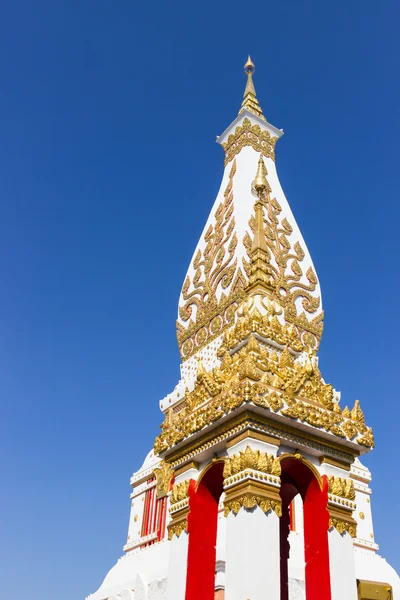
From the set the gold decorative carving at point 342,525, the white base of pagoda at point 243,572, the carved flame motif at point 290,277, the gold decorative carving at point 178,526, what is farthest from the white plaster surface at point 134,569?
the gold decorative carving at point 342,525

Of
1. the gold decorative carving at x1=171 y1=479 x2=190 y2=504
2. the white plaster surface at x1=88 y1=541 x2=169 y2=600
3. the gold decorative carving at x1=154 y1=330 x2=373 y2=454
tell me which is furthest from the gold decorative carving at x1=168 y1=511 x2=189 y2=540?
the white plaster surface at x1=88 y1=541 x2=169 y2=600

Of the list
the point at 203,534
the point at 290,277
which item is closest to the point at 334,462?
the point at 203,534

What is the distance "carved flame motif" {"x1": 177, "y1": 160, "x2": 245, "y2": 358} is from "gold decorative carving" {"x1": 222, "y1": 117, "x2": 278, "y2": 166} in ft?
6.29

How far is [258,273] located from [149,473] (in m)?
14.6

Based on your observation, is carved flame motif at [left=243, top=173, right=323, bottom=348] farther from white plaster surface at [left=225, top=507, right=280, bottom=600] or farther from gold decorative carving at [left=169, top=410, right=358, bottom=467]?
white plaster surface at [left=225, top=507, right=280, bottom=600]

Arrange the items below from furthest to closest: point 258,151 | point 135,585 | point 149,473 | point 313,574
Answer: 1. point 149,473
2. point 135,585
3. point 258,151
4. point 313,574

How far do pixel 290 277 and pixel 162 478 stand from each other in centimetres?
956

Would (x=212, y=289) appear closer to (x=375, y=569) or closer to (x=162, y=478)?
(x=162, y=478)

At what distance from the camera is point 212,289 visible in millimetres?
12930

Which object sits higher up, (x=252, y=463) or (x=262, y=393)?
(x=262, y=393)

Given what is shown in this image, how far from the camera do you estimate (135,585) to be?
57.9 ft

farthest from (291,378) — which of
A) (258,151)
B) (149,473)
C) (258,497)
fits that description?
(149,473)

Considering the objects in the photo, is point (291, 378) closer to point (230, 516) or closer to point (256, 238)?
point (230, 516)

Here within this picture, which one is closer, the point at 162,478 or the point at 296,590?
the point at 296,590
